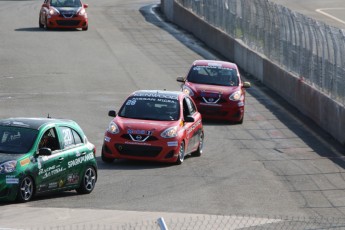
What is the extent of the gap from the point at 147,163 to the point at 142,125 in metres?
0.86

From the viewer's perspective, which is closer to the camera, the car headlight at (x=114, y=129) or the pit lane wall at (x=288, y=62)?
the car headlight at (x=114, y=129)

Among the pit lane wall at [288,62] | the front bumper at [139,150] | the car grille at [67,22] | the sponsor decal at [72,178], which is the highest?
the sponsor decal at [72,178]

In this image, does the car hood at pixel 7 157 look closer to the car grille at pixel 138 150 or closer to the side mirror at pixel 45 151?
the side mirror at pixel 45 151

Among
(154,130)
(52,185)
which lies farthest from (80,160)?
(154,130)

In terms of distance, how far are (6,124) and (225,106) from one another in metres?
11.8

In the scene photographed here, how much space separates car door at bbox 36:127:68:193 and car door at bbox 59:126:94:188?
0.13 metres

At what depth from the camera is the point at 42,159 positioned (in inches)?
642

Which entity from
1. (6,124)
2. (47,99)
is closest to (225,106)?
(47,99)

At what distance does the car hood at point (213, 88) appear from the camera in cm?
2791

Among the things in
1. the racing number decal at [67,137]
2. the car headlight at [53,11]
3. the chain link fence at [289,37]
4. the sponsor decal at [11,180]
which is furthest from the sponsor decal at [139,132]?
the car headlight at [53,11]

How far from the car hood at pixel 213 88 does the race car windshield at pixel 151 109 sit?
5663 millimetres

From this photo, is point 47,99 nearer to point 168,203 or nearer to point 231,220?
point 168,203

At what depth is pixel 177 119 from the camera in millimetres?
21781

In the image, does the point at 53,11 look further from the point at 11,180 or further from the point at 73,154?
the point at 11,180
